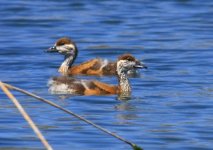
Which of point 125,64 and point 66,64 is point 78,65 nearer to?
point 66,64

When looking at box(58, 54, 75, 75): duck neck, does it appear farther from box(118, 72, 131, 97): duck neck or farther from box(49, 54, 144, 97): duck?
box(49, 54, 144, 97): duck

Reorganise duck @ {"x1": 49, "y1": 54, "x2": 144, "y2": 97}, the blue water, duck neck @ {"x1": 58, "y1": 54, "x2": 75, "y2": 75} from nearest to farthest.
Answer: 1. the blue water
2. duck @ {"x1": 49, "y1": 54, "x2": 144, "y2": 97}
3. duck neck @ {"x1": 58, "y1": 54, "x2": 75, "y2": 75}

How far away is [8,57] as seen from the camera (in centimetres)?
1847

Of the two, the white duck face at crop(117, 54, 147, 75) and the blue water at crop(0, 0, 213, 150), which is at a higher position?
the white duck face at crop(117, 54, 147, 75)

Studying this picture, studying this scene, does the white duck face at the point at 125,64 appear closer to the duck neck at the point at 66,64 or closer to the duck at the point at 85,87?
the duck at the point at 85,87

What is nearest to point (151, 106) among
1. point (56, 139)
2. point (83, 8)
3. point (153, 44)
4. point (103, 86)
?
point (103, 86)

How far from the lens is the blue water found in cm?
1138

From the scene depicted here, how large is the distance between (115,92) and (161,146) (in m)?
3.95

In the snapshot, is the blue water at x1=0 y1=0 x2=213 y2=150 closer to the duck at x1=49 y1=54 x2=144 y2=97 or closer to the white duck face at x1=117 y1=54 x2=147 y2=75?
the duck at x1=49 y1=54 x2=144 y2=97

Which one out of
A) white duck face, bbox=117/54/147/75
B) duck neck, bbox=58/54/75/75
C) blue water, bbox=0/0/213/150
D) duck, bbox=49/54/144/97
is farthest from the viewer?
duck neck, bbox=58/54/75/75

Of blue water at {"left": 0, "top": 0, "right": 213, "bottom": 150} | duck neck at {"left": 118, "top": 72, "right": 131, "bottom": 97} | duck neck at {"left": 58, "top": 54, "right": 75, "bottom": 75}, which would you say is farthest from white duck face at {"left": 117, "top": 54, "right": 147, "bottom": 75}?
duck neck at {"left": 58, "top": 54, "right": 75, "bottom": 75}

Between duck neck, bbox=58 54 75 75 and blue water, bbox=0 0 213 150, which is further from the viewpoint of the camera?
duck neck, bbox=58 54 75 75

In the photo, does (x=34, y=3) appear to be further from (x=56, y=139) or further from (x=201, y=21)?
(x=56, y=139)

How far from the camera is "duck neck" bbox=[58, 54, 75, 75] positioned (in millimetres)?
17356
